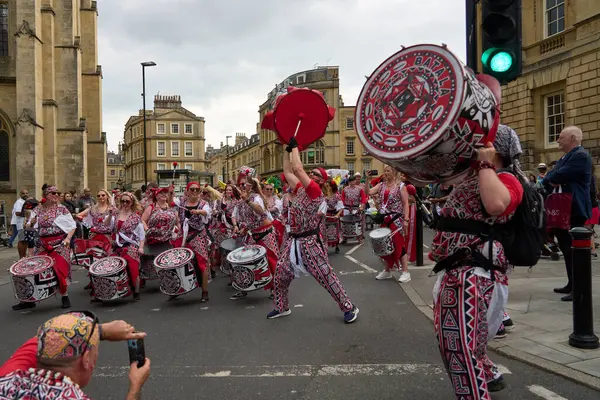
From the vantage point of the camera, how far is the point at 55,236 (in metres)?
7.65

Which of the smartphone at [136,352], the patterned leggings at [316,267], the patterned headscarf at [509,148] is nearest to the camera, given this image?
the smartphone at [136,352]

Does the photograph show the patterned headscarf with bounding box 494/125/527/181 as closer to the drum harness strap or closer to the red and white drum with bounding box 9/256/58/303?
the drum harness strap

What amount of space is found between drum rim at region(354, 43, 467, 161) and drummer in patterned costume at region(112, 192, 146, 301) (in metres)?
6.00

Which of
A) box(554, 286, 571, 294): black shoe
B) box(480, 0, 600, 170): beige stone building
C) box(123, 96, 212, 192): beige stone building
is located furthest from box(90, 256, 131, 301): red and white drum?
box(123, 96, 212, 192): beige stone building

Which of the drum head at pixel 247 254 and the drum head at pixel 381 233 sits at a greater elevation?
the drum head at pixel 381 233

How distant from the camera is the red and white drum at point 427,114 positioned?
2545mm

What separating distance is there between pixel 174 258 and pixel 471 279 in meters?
5.60

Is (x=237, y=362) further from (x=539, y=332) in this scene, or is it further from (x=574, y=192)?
(x=574, y=192)

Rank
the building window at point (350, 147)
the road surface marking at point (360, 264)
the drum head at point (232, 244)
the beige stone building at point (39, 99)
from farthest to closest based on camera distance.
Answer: the building window at point (350, 147), the beige stone building at point (39, 99), the road surface marking at point (360, 264), the drum head at point (232, 244)

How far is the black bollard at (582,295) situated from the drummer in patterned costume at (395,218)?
162 inches

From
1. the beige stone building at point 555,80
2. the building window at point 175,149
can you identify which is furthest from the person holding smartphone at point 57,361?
the building window at point 175,149

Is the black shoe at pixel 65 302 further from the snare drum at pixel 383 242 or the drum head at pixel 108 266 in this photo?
the snare drum at pixel 383 242

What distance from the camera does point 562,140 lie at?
242 inches

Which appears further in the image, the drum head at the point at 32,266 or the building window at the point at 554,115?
the building window at the point at 554,115
